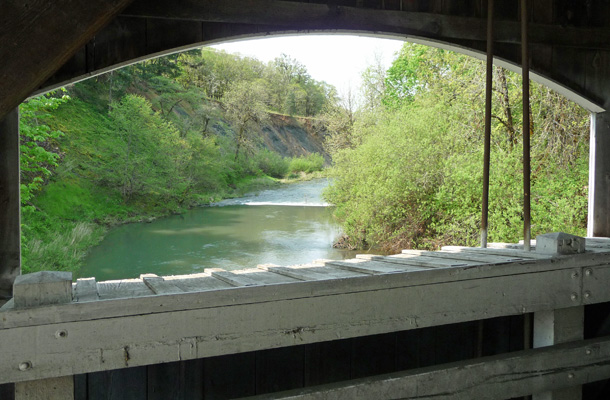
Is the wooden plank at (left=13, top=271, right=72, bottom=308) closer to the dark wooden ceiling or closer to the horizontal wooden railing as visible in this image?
the horizontal wooden railing

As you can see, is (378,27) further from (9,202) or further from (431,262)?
(9,202)

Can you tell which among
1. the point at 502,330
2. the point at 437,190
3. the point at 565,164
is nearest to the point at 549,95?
the point at 565,164

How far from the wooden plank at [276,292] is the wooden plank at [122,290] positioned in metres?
0.08

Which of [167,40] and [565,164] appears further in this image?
[565,164]

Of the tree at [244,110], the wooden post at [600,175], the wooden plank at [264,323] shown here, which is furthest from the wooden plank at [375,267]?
the tree at [244,110]

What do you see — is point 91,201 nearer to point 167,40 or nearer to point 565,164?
point 565,164

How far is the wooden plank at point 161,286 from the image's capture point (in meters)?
1.50

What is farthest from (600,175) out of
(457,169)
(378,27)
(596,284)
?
(457,169)

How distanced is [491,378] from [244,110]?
36.9m

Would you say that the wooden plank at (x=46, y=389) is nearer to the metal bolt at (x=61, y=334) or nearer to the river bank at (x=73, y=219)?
the metal bolt at (x=61, y=334)

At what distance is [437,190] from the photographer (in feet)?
39.9

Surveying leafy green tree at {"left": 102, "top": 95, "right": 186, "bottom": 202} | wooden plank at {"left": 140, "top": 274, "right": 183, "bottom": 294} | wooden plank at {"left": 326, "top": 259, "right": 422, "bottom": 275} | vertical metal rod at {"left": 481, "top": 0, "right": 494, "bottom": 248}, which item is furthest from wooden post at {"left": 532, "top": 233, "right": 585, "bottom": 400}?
leafy green tree at {"left": 102, "top": 95, "right": 186, "bottom": 202}

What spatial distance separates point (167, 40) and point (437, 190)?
1027cm

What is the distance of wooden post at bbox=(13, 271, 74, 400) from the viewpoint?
1265 millimetres
